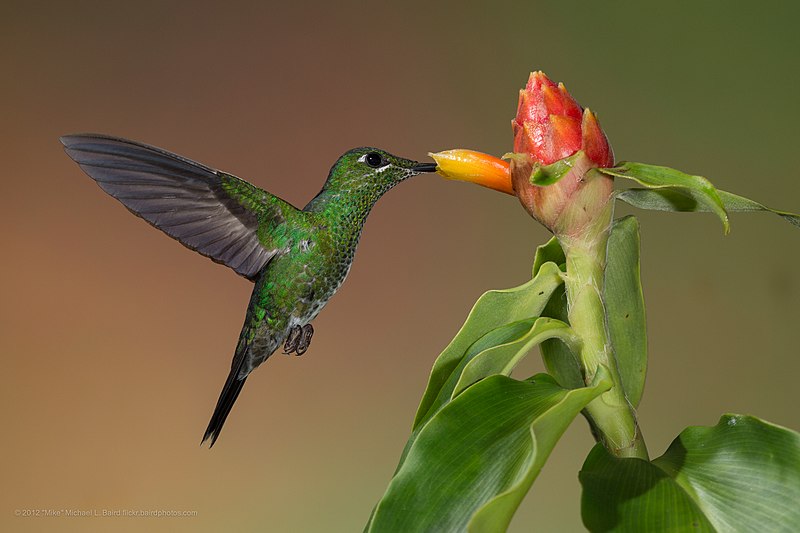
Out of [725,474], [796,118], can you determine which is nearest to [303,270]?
[725,474]

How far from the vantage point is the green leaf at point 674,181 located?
59 cm

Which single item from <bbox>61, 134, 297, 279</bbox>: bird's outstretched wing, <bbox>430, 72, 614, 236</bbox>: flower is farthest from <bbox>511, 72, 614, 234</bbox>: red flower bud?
<bbox>61, 134, 297, 279</bbox>: bird's outstretched wing

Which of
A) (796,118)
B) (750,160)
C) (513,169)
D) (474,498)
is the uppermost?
(796,118)

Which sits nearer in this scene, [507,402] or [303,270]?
[507,402]

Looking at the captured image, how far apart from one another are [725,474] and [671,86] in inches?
60.9

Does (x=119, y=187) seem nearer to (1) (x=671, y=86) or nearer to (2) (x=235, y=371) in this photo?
(2) (x=235, y=371)

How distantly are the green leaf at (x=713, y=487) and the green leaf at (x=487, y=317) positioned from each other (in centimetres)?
14

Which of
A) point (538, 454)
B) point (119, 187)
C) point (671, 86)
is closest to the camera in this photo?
point (538, 454)

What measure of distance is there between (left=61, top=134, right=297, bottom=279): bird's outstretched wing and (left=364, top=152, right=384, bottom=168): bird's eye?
0.09 metres

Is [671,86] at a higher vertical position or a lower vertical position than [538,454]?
Answer: higher

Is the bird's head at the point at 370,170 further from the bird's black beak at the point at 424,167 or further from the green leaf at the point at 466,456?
the green leaf at the point at 466,456

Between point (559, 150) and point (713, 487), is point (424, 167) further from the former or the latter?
point (713, 487)

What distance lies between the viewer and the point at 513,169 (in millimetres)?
643

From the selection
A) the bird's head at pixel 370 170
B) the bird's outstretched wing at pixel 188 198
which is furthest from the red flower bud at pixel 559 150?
the bird's outstretched wing at pixel 188 198
